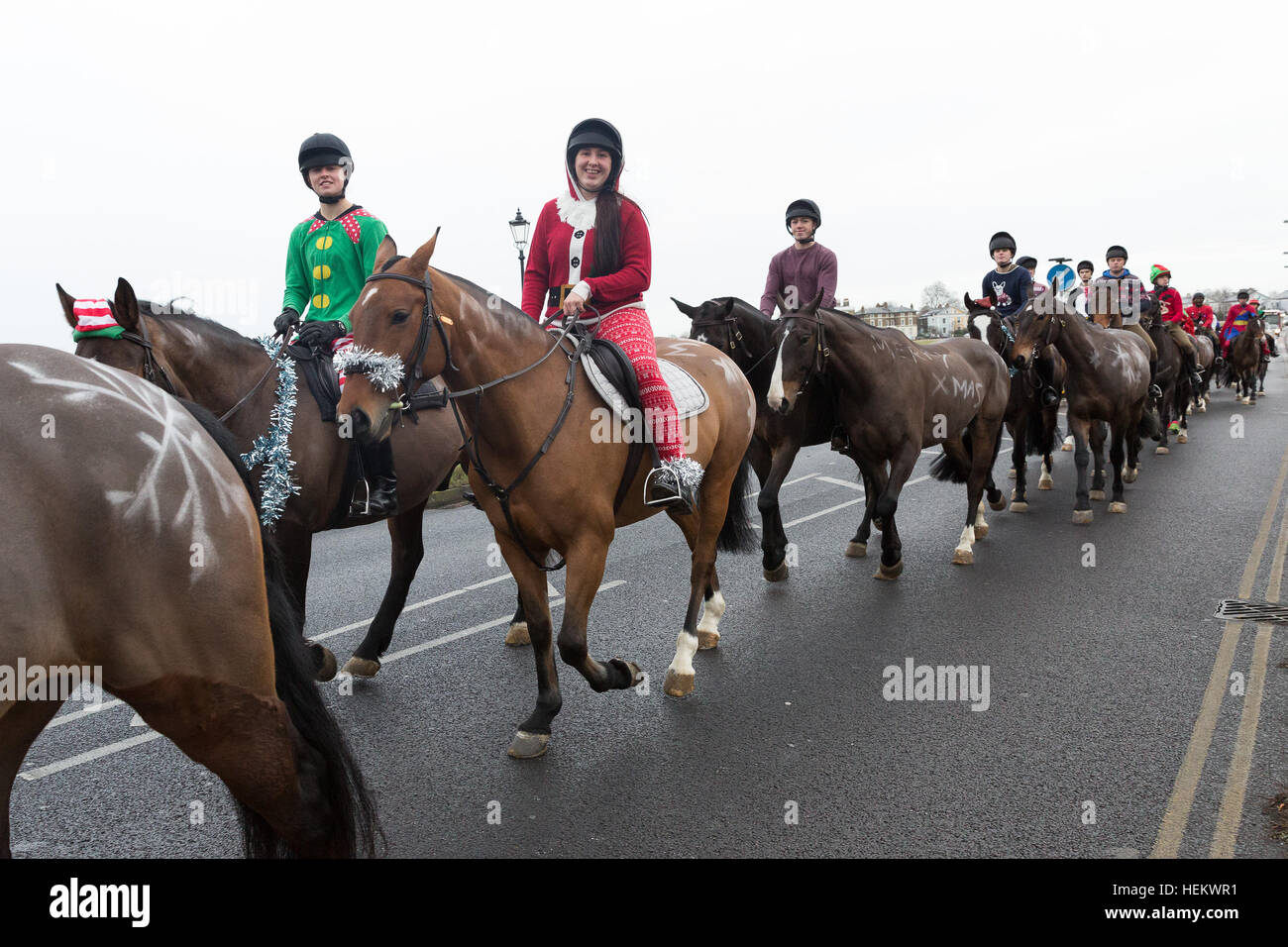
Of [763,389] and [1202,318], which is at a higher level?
[1202,318]

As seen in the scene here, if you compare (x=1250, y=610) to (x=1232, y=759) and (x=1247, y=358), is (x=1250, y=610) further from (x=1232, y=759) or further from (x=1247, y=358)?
(x=1247, y=358)

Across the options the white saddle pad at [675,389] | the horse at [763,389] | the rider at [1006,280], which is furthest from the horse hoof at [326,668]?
the rider at [1006,280]

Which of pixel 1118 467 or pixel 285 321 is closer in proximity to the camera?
pixel 285 321

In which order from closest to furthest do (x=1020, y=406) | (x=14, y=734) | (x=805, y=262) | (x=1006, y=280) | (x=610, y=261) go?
(x=14, y=734), (x=610, y=261), (x=805, y=262), (x=1020, y=406), (x=1006, y=280)

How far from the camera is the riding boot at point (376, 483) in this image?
16.4 ft

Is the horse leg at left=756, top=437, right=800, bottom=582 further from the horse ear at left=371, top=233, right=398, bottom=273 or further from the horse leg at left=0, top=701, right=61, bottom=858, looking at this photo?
the horse leg at left=0, top=701, right=61, bottom=858

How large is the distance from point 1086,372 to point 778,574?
492cm

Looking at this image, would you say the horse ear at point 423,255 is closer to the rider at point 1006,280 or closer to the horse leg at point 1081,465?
the horse leg at point 1081,465

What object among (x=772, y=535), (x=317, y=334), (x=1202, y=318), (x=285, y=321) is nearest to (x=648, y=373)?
(x=317, y=334)

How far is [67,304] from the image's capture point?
419 centimetres
